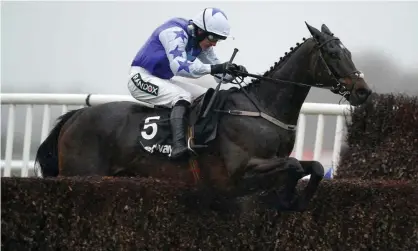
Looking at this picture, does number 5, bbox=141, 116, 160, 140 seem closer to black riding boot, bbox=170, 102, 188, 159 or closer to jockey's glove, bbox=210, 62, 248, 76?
black riding boot, bbox=170, 102, 188, 159

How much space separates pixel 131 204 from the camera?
17.9 ft

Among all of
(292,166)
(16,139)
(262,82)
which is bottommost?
(16,139)

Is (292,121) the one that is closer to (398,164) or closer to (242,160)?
(242,160)

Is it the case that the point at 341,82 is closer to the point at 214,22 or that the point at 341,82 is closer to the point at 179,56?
the point at 214,22

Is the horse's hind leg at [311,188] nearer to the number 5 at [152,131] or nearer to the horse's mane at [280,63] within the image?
the horse's mane at [280,63]

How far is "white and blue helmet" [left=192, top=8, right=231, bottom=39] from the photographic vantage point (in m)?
6.23

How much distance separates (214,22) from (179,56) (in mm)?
361

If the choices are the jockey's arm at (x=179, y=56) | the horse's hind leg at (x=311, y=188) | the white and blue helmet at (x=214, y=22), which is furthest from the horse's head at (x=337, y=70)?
the jockey's arm at (x=179, y=56)

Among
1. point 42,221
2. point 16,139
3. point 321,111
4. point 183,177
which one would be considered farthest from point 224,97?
point 16,139

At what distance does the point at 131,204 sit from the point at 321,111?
11.8 feet

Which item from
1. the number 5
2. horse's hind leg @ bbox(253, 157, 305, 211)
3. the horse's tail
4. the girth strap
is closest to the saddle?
the number 5

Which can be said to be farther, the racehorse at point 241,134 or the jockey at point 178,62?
the jockey at point 178,62

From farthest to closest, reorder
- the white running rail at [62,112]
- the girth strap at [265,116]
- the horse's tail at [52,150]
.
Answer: the white running rail at [62,112] → the horse's tail at [52,150] → the girth strap at [265,116]

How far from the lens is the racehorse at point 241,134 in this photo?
581 centimetres
